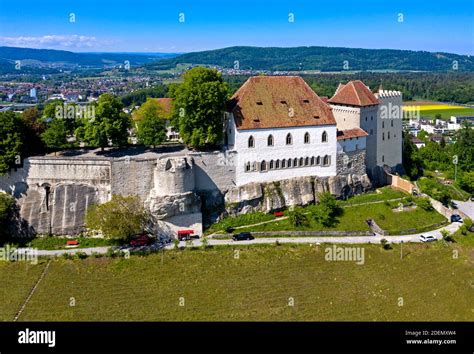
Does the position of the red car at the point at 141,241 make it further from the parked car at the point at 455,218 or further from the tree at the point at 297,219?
the parked car at the point at 455,218

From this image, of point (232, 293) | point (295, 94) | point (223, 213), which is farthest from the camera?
point (295, 94)

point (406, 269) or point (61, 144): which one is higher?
point (61, 144)

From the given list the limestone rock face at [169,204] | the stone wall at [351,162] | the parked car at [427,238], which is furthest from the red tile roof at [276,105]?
the parked car at [427,238]

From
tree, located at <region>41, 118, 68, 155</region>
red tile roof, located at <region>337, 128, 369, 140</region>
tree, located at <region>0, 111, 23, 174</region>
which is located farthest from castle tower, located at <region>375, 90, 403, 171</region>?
tree, located at <region>0, 111, 23, 174</region>

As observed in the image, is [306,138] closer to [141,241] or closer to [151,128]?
[151,128]

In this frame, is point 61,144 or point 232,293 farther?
point 61,144

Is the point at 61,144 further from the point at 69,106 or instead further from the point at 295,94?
the point at 295,94

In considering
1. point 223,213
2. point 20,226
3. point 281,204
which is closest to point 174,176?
point 223,213
